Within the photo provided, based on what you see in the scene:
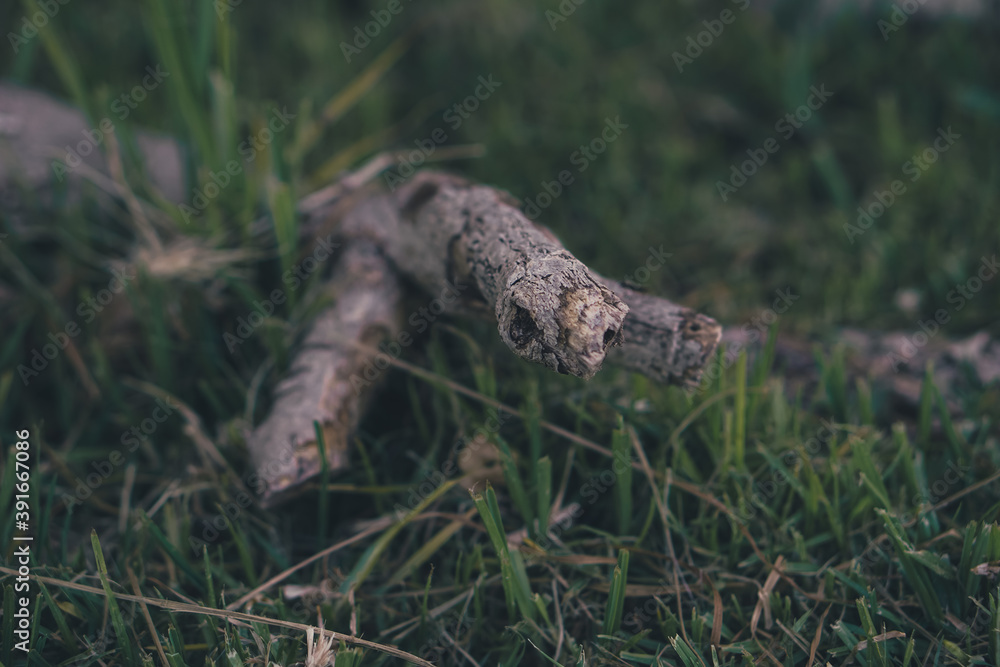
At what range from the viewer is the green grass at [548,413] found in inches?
49.8

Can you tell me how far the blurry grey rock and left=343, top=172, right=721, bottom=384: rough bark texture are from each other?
25.8 inches

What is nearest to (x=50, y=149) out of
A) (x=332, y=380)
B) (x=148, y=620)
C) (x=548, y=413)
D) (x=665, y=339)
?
(x=332, y=380)

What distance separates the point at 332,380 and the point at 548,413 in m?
0.43

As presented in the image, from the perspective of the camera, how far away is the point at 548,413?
1551 mm

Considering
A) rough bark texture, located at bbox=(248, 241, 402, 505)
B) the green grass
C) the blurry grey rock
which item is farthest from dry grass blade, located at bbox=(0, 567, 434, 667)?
the blurry grey rock

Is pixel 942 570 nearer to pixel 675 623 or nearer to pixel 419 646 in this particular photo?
pixel 675 623

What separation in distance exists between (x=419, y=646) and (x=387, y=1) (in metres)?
2.25

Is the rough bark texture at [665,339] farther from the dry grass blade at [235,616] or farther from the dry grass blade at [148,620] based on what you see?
the dry grass blade at [148,620]

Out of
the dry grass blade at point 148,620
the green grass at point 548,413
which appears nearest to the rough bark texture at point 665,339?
the green grass at point 548,413

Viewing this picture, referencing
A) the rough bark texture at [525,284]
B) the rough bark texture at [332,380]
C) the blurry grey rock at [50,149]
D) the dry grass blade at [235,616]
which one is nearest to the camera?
the rough bark texture at [525,284]

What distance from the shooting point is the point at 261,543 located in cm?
142

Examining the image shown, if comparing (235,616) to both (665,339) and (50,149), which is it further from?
(50,149)

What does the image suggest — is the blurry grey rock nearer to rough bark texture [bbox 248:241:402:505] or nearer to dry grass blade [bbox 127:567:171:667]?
rough bark texture [bbox 248:241:402:505]

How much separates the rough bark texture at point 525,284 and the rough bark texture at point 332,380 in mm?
74
